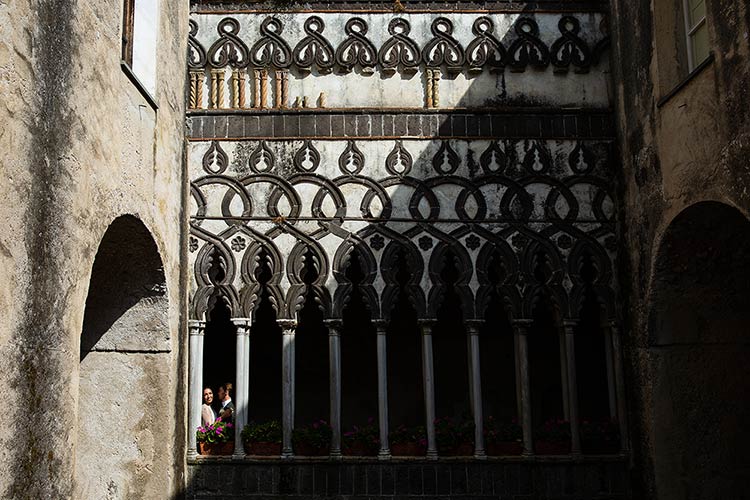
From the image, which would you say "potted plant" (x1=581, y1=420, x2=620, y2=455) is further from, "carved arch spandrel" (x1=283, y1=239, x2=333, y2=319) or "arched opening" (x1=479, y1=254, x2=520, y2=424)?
"carved arch spandrel" (x1=283, y1=239, x2=333, y2=319)

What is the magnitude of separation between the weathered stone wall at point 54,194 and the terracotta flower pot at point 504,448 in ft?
15.6

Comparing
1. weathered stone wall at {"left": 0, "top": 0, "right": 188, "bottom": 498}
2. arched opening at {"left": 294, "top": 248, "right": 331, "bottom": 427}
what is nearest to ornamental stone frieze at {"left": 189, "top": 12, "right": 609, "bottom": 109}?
weathered stone wall at {"left": 0, "top": 0, "right": 188, "bottom": 498}

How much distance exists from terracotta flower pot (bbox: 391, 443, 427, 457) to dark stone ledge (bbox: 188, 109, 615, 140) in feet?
12.4

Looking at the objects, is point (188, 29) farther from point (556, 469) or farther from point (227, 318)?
point (556, 469)

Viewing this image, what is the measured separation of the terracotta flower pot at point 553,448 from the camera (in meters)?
10.2

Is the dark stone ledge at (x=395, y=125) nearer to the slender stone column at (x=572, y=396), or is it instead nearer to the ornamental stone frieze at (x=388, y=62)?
the ornamental stone frieze at (x=388, y=62)

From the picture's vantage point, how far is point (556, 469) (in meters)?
10.1

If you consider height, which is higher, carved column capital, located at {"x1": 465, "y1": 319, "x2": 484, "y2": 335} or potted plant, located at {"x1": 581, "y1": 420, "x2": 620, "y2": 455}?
carved column capital, located at {"x1": 465, "y1": 319, "x2": 484, "y2": 335}

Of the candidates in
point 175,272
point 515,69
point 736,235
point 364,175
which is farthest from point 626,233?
point 175,272

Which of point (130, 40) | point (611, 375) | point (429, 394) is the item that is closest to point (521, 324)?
point (611, 375)

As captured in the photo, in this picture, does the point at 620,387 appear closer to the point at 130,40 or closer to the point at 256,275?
the point at 256,275

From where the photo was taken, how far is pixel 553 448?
33.5ft

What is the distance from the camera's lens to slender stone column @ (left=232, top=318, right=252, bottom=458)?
397 inches

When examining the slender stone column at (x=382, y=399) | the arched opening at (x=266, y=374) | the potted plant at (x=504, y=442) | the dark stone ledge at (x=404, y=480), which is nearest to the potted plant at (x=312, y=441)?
the dark stone ledge at (x=404, y=480)
